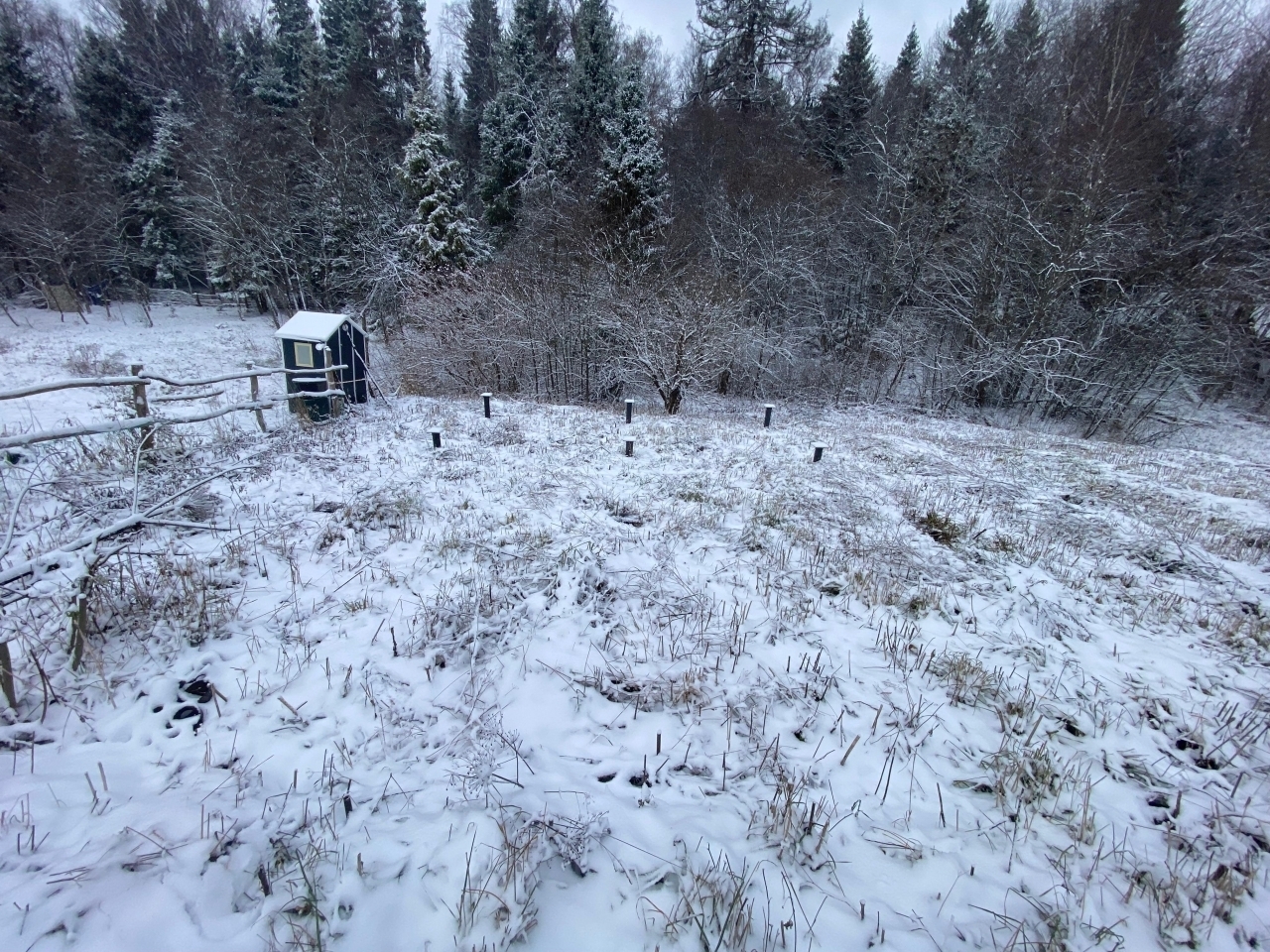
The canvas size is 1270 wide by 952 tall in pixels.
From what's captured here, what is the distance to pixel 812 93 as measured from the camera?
26.0 m

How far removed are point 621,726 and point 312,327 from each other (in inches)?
394

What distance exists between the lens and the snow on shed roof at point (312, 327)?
9469 millimetres

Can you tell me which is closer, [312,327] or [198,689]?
[198,689]

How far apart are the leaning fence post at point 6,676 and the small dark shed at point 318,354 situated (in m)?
6.91

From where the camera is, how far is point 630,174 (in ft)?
57.3

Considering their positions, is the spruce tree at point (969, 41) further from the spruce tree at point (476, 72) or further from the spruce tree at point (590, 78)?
the spruce tree at point (476, 72)

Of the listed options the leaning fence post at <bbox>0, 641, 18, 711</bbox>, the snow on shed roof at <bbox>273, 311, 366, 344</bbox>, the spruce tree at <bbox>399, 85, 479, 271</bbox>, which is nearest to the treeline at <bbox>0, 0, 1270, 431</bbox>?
the spruce tree at <bbox>399, 85, 479, 271</bbox>

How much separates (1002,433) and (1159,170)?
41.6ft

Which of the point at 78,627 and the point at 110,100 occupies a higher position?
the point at 110,100

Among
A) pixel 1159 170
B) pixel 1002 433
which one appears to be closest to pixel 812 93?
pixel 1159 170

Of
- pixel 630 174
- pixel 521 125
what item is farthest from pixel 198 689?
pixel 521 125

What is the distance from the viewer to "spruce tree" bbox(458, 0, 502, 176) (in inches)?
1024

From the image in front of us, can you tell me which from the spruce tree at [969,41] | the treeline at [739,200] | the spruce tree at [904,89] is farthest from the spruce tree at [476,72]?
the spruce tree at [969,41]

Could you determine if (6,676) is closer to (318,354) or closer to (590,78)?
(318,354)
